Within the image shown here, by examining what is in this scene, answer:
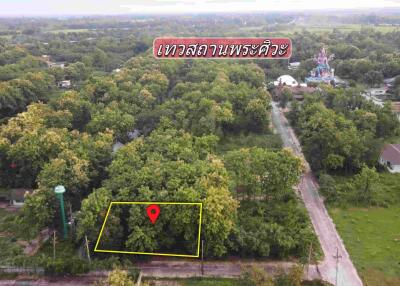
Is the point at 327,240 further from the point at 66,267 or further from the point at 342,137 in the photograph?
the point at 66,267

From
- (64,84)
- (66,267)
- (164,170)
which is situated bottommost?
(66,267)

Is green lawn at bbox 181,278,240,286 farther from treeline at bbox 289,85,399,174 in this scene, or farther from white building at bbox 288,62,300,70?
white building at bbox 288,62,300,70

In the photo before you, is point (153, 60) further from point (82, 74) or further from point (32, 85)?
point (32, 85)

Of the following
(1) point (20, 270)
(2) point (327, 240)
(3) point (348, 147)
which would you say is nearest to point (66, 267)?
(1) point (20, 270)

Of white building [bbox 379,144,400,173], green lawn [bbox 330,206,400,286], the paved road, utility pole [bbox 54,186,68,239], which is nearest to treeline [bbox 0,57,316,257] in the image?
utility pole [bbox 54,186,68,239]

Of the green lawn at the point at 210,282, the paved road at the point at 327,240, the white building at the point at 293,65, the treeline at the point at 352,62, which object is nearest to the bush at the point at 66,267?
the green lawn at the point at 210,282

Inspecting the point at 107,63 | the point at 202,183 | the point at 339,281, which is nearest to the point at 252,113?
the point at 202,183

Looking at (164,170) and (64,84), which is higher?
(164,170)
